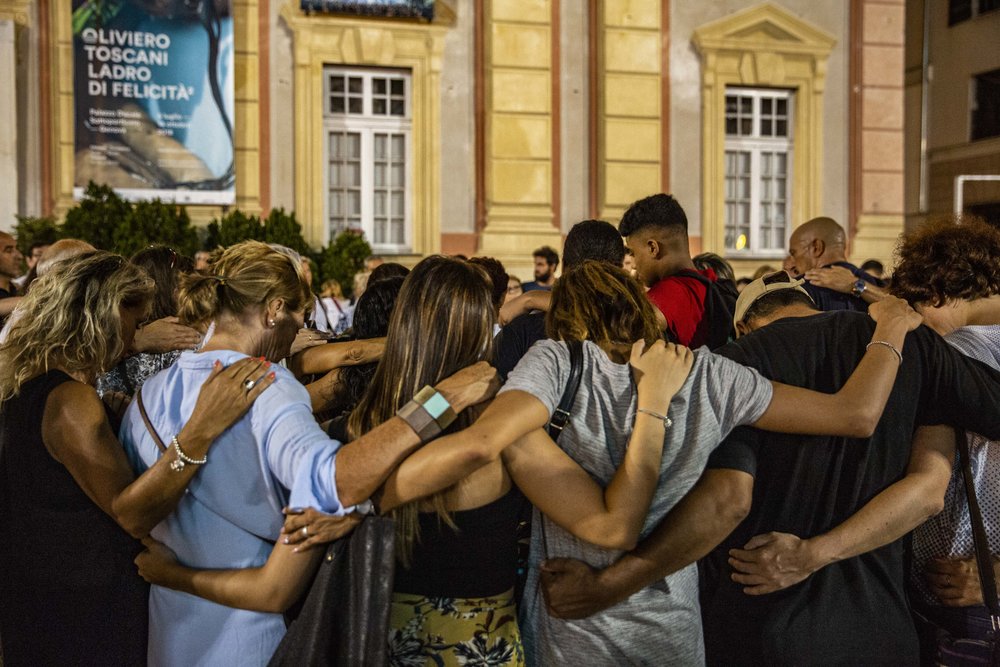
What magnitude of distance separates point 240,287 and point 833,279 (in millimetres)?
3496

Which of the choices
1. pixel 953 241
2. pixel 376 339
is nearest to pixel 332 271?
pixel 376 339

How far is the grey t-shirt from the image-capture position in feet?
7.83

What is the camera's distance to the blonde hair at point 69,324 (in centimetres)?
272

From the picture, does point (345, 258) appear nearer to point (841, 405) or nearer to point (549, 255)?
point (549, 255)

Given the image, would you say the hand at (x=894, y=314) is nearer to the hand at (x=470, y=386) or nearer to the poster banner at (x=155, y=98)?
the hand at (x=470, y=386)

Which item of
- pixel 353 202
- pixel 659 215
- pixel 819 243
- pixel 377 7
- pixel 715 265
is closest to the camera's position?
pixel 659 215

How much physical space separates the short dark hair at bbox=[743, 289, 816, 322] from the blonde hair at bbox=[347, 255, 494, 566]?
0.98 meters

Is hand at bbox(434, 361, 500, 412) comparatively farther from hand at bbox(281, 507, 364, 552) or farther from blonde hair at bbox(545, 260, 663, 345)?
Answer: hand at bbox(281, 507, 364, 552)

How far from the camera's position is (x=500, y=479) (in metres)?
2.43

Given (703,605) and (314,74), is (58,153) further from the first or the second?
(703,605)

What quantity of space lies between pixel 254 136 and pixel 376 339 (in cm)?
985

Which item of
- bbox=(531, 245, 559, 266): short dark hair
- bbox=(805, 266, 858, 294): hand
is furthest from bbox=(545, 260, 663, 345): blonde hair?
bbox=(531, 245, 559, 266): short dark hair

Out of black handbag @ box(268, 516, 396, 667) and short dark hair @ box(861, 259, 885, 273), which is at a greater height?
short dark hair @ box(861, 259, 885, 273)

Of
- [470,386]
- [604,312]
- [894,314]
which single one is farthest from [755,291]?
[470,386]
